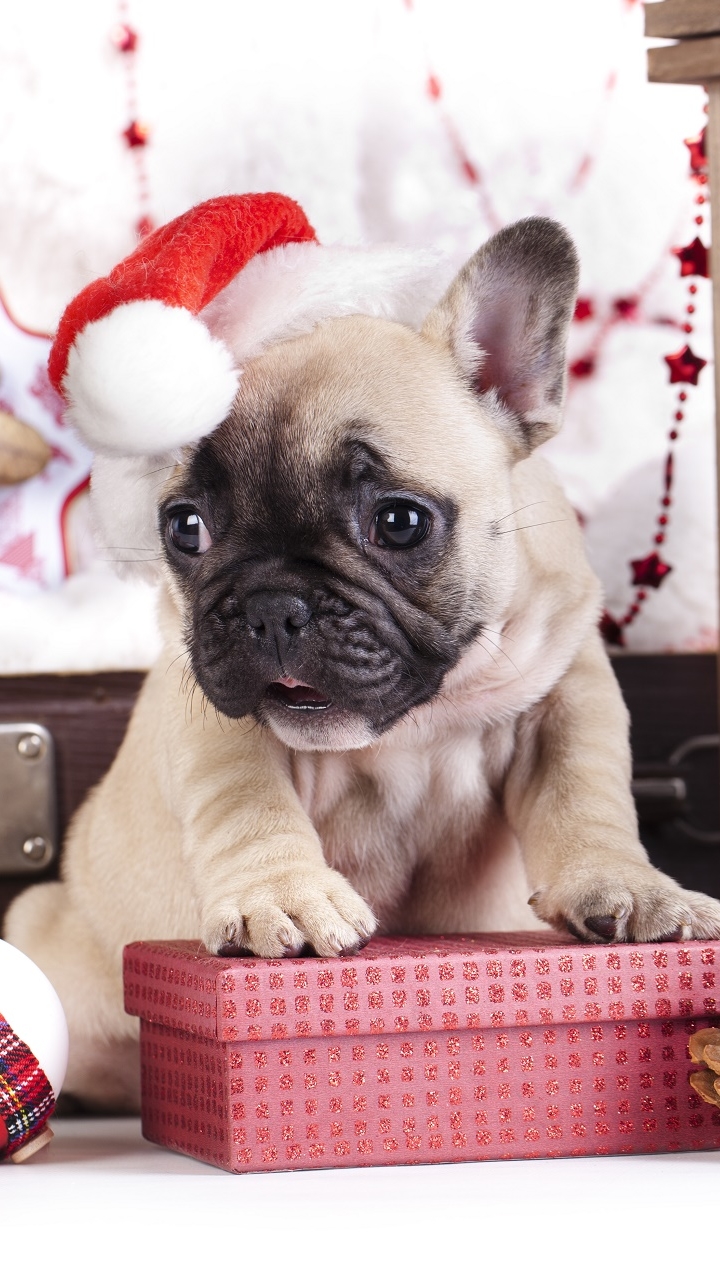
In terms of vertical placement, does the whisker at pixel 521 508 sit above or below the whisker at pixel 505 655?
above

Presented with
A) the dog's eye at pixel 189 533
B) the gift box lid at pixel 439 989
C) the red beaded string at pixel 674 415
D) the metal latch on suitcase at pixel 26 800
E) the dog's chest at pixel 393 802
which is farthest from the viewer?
the red beaded string at pixel 674 415

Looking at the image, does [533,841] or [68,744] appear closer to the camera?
[533,841]

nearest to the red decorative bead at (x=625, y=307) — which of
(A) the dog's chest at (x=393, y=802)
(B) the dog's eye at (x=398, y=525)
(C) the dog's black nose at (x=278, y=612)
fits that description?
(A) the dog's chest at (x=393, y=802)

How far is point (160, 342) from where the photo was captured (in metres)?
1.23

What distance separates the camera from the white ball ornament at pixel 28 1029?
4.11ft

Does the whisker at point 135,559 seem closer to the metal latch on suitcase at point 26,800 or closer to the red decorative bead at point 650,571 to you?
the metal latch on suitcase at point 26,800

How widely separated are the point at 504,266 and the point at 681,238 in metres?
0.91

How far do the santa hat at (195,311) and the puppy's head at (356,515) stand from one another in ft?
0.14

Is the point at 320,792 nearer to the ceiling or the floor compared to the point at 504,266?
nearer to the floor

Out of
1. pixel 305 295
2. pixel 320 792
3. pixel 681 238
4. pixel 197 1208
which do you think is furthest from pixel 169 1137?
pixel 681 238

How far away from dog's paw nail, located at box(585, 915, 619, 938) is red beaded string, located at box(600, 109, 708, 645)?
929 millimetres

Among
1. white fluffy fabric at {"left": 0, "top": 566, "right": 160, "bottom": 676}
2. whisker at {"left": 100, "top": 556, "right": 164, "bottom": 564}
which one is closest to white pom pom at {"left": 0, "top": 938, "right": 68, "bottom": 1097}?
whisker at {"left": 100, "top": 556, "right": 164, "bottom": 564}

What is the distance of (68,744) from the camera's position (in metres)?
2.02

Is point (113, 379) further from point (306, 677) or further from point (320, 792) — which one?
point (320, 792)
